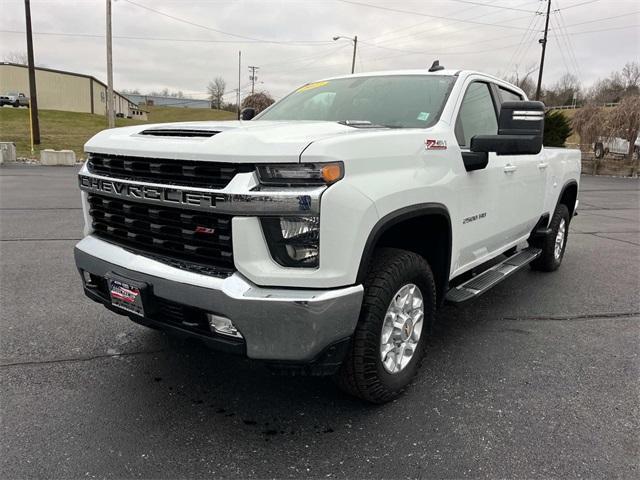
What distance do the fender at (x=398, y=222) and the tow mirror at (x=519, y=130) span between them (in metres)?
0.52

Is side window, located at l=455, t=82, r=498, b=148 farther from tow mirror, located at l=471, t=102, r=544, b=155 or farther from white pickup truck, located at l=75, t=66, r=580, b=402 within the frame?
tow mirror, located at l=471, t=102, r=544, b=155

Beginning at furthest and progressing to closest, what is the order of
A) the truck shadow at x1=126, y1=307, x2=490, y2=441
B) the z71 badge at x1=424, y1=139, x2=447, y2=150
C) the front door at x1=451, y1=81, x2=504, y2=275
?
1. the front door at x1=451, y1=81, x2=504, y2=275
2. the z71 badge at x1=424, y1=139, x2=447, y2=150
3. the truck shadow at x1=126, y1=307, x2=490, y2=441

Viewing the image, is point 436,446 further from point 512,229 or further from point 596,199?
point 596,199

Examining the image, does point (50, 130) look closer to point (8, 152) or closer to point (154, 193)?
point (8, 152)

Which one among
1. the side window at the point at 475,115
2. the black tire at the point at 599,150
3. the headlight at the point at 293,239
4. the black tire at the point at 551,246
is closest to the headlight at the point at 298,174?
the headlight at the point at 293,239

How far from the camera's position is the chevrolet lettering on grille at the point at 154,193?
2.34 meters

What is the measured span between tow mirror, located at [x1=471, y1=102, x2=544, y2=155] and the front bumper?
139cm

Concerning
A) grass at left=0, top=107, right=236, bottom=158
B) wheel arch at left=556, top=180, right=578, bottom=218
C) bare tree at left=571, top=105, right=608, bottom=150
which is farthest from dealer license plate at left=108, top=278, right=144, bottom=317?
bare tree at left=571, top=105, right=608, bottom=150

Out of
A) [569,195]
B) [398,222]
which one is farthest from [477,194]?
[569,195]

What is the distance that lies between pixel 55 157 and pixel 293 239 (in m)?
20.3

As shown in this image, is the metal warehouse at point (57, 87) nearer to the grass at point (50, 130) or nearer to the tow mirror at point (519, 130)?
the grass at point (50, 130)

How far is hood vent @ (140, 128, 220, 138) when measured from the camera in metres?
2.60

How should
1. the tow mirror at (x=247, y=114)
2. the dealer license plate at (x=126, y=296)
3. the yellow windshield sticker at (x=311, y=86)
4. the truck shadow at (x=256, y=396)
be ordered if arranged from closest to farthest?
the dealer license plate at (x=126, y=296)
the truck shadow at (x=256, y=396)
the yellow windshield sticker at (x=311, y=86)
the tow mirror at (x=247, y=114)

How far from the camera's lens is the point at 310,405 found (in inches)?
115
